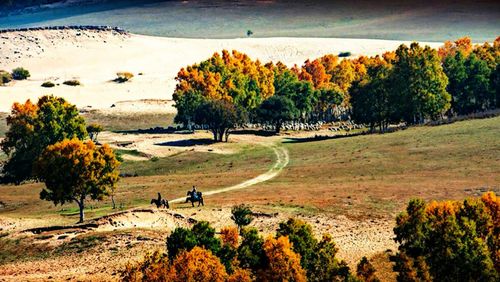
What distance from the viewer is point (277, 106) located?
468ft

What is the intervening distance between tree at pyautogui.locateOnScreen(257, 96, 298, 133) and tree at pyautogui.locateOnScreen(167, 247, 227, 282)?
313 ft

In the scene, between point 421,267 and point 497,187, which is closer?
point 421,267

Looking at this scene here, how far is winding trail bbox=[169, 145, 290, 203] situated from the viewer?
84125 millimetres

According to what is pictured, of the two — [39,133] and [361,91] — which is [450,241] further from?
[361,91]

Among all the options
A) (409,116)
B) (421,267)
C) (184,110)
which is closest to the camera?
(421,267)

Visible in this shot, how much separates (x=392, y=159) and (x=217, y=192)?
1012 inches

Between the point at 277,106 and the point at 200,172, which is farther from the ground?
the point at 277,106

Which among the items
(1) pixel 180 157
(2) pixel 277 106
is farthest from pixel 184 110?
(1) pixel 180 157

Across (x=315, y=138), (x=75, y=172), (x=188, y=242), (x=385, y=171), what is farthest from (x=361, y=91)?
(x=188, y=242)

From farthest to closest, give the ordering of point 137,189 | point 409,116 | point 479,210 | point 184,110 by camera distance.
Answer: point 184,110
point 409,116
point 137,189
point 479,210

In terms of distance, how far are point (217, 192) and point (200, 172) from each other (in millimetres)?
18431

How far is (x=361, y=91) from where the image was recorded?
13612cm

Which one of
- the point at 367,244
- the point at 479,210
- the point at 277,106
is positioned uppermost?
the point at 277,106

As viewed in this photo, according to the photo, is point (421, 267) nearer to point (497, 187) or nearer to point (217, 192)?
point (497, 187)
